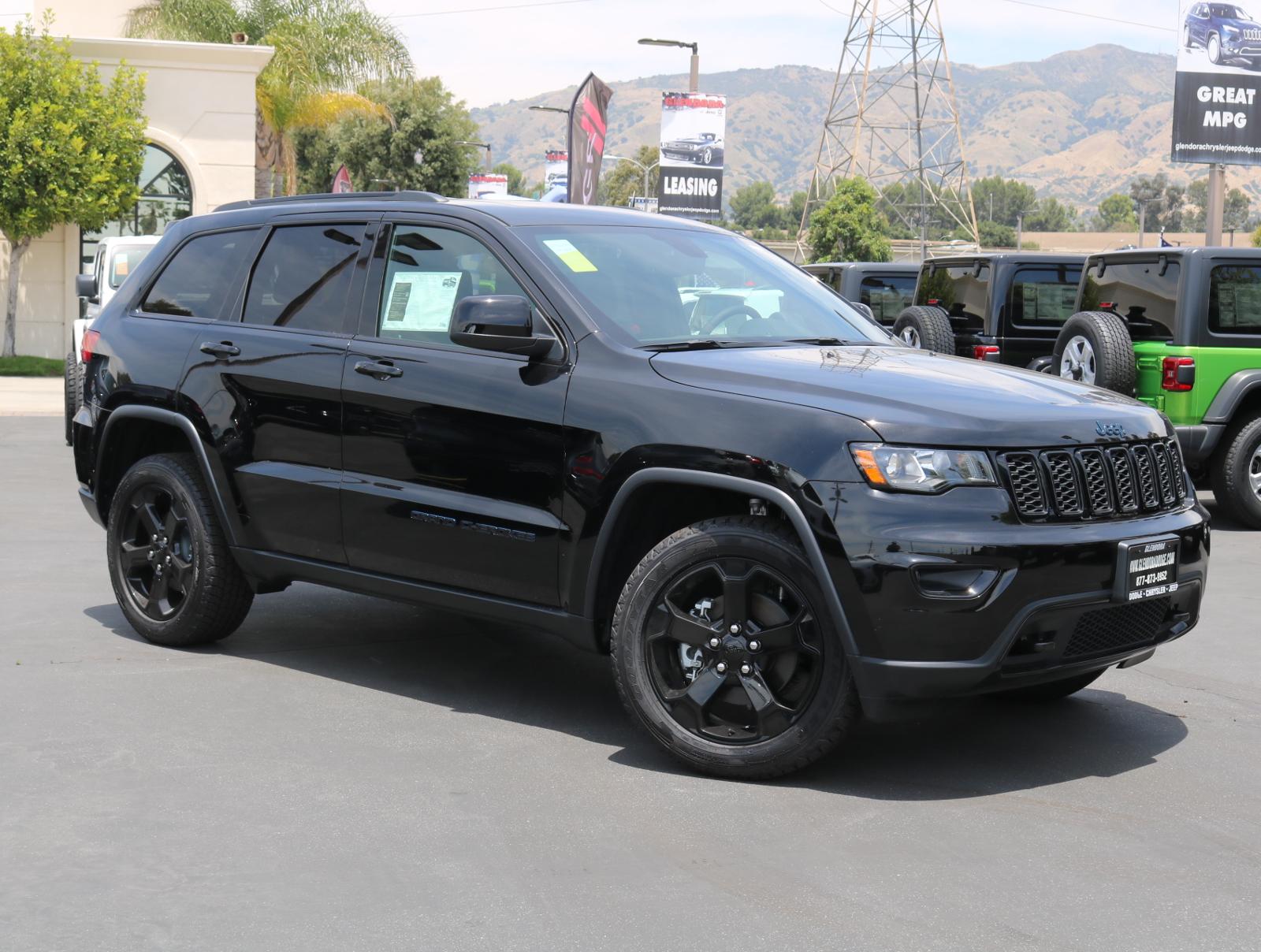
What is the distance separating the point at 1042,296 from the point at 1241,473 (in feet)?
13.3

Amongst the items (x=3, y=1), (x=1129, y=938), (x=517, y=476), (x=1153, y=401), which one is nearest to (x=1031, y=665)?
(x=1129, y=938)

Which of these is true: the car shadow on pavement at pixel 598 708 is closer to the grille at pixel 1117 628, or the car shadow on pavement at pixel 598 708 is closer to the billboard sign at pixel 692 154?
the grille at pixel 1117 628

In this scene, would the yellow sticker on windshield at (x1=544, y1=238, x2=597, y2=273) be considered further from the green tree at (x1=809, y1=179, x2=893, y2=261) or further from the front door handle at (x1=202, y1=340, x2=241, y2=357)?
the green tree at (x1=809, y1=179, x2=893, y2=261)

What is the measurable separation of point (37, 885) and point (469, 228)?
9.24 ft

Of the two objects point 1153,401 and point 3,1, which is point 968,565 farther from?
point 3,1

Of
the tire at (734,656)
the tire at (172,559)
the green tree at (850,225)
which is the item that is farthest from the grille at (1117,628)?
the green tree at (850,225)

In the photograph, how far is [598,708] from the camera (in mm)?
6016

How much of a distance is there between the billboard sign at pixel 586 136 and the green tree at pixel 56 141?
1178cm

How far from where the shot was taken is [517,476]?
5438 millimetres

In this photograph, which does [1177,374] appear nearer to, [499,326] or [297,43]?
[499,326]

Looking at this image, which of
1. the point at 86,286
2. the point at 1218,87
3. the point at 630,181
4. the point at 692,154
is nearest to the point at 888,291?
the point at 86,286

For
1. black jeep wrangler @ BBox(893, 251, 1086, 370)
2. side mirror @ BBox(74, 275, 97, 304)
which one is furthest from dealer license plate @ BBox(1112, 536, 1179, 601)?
side mirror @ BBox(74, 275, 97, 304)

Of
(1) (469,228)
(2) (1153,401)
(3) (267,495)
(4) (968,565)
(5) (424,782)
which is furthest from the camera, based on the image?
(2) (1153,401)

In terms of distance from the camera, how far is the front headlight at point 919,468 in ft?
15.3
